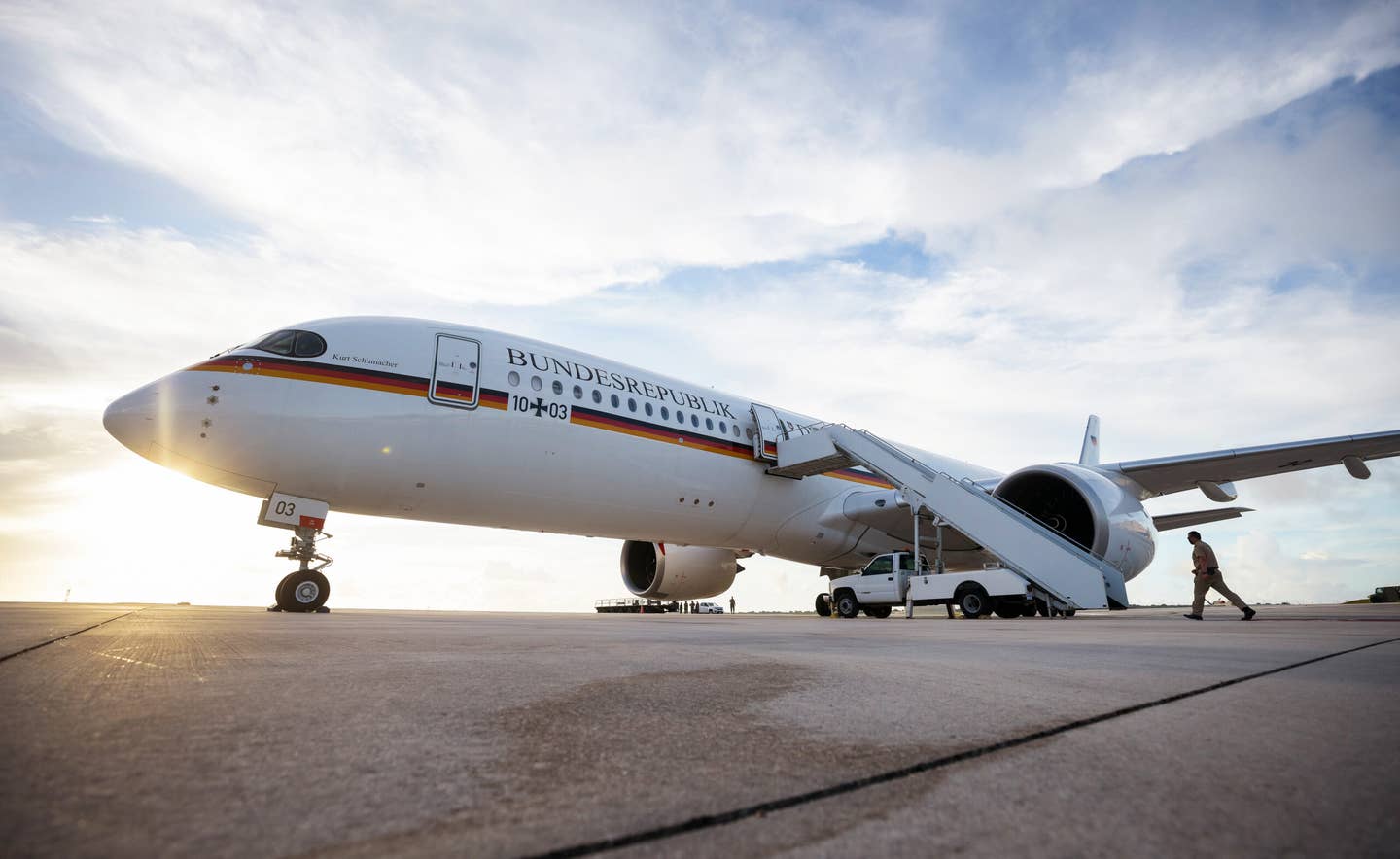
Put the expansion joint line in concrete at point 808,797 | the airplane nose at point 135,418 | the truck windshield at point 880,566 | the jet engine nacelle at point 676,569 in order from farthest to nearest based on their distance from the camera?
the jet engine nacelle at point 676,569, the truck windshield at point 880,566, the airplane nose at point 135,418, the expansion joint line in concrete at point 808,797

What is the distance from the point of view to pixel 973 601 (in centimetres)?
1112

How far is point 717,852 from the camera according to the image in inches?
35.1

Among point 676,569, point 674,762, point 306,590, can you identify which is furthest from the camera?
point 676,569

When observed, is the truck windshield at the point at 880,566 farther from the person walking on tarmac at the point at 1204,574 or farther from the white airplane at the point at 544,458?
the person walking on tarmac at the point at 1204,574

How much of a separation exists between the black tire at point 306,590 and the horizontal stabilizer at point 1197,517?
1541 cm

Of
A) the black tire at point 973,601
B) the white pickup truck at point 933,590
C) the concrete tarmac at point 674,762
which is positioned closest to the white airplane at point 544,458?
the white pickup truck at point 933,590

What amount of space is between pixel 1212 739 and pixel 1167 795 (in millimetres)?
561

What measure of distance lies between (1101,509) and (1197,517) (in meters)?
6.75

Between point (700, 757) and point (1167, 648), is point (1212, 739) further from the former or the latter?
point (1167, 648)

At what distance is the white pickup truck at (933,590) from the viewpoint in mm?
10859

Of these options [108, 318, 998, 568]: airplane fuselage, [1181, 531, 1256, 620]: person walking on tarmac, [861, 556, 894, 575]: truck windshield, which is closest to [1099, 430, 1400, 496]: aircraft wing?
[1181, 531, 1256, 620]: person walking on tarmac

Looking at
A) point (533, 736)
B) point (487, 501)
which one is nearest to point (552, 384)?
point (487, 501)

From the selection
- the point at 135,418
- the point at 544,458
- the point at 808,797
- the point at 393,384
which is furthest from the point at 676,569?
the point at 808,797

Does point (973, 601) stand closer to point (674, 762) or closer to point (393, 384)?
point (393, 384)
